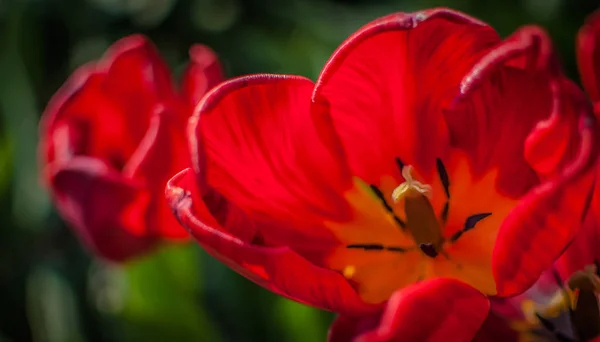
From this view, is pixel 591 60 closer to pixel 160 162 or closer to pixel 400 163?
pixel 400 163

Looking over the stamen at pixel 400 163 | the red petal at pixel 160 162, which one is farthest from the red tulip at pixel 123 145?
the stamen at pixel 400 163

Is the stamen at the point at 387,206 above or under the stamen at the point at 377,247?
above

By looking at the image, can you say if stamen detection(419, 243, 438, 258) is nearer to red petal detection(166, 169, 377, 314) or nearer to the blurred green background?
red petal detection(166, 169, 377, 314)

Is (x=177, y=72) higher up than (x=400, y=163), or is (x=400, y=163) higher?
(x=400, y=163)

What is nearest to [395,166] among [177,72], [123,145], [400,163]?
[400,163]

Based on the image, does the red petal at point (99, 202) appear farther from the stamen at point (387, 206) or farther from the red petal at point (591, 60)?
the red petal at point (591, 60)

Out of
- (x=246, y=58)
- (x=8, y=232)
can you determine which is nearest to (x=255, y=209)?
(x=8, y=232)

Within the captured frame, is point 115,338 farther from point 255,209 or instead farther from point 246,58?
point 246,58
